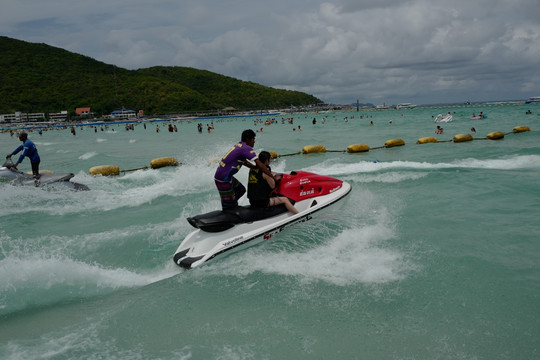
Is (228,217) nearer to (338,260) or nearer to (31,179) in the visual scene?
(338,260)

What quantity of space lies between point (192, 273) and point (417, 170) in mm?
11356

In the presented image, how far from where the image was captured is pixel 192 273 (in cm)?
Answer: 586

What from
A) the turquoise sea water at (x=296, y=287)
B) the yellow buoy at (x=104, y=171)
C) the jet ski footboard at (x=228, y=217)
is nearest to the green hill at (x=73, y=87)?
the yellow buoy at (x=104, y=171)

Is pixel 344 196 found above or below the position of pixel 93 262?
above

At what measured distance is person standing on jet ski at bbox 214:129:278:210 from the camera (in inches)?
242

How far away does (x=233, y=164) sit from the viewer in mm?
6238

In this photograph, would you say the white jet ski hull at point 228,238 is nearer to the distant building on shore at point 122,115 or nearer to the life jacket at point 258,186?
→ the life jacket at point 258,186

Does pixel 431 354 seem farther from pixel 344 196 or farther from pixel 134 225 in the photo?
pixel 134 225

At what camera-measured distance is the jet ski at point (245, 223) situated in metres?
6.06

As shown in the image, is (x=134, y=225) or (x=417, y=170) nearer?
(x=134, y=225)

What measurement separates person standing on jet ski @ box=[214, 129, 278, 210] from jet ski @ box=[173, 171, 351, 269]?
0.25 metres

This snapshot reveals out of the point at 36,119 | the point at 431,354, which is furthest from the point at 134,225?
the point at 36,119

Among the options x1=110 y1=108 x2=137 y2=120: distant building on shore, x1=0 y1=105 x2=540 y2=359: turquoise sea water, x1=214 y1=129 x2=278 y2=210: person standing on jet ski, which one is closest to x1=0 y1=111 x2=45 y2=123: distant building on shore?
x1=110 y1=108 x2=137 y2=120: distant building on shore

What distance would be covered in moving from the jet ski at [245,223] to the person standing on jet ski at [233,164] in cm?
25
